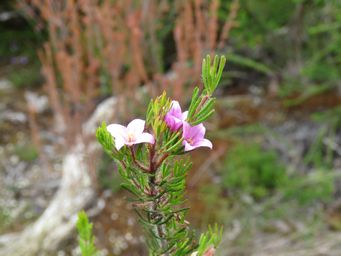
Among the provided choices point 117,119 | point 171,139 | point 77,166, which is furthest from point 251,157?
point 171,139

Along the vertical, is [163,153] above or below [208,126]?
below

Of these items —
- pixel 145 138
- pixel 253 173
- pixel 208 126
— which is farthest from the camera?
pixel 208 126

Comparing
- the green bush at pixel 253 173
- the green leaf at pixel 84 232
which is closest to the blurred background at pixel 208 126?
the green bush at pixel 253 173

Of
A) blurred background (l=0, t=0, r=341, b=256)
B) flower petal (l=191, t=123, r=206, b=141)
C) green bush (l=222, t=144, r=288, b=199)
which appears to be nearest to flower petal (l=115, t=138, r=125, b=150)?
flower petal (l=191, t=123, r=206, b=141)

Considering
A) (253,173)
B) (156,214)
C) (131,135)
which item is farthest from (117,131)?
(253,173)

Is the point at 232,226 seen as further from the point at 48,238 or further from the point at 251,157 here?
the point at 48,238

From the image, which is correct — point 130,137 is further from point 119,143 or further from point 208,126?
point 208,126

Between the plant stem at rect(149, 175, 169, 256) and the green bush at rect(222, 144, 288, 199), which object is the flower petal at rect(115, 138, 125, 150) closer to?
the plant stem at rect(149, 175, 169, 256)
